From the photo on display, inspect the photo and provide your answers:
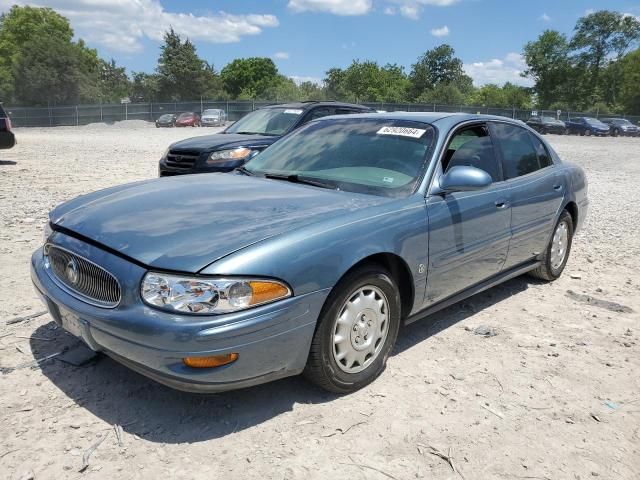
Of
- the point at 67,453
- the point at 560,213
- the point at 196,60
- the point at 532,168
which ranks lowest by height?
the point at 67,453

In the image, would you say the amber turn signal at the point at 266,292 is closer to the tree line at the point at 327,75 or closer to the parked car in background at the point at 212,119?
the parked car in background at the point at 212,119

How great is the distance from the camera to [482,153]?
13.6ft

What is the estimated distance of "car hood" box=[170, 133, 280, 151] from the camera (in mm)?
8086

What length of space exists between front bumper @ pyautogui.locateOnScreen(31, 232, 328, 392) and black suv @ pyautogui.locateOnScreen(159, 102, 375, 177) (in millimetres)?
5365

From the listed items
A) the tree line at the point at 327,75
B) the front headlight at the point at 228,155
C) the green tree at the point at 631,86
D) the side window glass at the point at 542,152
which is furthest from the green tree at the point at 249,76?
the side window glass at the point at 542,152

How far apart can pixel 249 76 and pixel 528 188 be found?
95.1 m

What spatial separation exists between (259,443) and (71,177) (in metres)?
9.88

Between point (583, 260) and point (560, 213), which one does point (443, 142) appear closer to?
point (560, 213)

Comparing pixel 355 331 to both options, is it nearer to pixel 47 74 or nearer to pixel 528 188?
pixel 528 188

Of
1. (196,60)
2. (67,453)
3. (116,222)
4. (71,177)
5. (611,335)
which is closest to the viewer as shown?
(67,453)

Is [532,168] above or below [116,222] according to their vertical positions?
above

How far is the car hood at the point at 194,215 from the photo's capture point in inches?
100

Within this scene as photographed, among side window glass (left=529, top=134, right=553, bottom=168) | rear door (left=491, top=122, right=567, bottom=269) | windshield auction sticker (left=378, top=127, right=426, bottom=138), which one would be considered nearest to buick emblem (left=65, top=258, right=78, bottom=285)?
windshield auction sticker (left=378, top=127, right=426, bottom=138)

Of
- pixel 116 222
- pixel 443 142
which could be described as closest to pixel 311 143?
pixel 443 142
